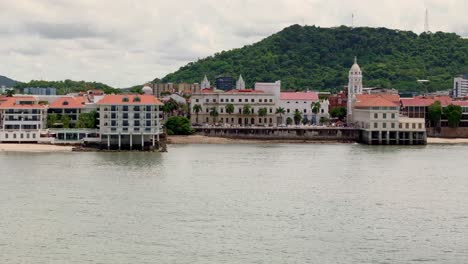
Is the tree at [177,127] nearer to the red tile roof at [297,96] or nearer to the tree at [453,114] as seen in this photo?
the red tile roof at [297,96]

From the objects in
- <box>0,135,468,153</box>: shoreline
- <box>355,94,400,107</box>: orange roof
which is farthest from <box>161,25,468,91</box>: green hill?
<box>0,135,468,153</box>: shoreline

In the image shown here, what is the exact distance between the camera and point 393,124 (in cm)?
7750

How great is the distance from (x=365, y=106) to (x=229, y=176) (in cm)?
3664

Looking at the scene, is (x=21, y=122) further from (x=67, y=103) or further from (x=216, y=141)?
(x=216, y=141)

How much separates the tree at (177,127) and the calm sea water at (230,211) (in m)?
22.6

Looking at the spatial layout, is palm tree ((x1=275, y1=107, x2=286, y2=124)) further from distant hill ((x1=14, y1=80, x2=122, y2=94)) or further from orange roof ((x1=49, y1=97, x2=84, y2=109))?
distant hill ((x1=14, y1=80, x2=122, y2=94))

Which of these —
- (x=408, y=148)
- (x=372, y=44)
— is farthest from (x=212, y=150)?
(x=372, y=44)

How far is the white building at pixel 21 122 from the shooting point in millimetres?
65625

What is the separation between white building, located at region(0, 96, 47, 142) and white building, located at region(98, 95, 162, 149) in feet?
17.8

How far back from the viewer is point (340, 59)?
458 feet

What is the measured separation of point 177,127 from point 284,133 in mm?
10157

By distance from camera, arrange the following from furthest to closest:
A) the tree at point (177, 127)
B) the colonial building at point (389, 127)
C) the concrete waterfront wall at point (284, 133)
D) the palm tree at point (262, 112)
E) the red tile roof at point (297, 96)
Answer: the red tile roof at point (297, 96) → the palm tree at point (262, 112) → the concrete waterfront wall at point (284, 133) → the tree at point (177, 127) → the colonial building at point (389, 127)

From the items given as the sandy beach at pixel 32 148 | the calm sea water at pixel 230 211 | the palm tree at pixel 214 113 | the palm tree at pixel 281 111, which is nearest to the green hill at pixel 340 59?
the palm tree at pixel 281 111

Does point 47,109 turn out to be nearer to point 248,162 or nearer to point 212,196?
point 248,162
